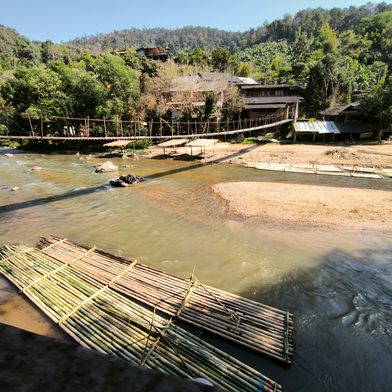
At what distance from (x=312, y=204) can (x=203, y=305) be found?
10.0 metres

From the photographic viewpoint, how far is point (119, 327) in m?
5.95

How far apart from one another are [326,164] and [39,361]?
25899mm

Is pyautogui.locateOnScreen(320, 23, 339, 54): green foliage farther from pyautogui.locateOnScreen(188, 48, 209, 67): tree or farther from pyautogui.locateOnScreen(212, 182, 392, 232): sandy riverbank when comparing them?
pyautogui.locateOnScreen(212, 182, 392, 232): sandy riverbank

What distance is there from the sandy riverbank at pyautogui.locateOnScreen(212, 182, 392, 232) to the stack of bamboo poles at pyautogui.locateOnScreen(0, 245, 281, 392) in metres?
8.07

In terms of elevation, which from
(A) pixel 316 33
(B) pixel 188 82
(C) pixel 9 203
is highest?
(A) pixel 316 33

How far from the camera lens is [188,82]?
3906cm

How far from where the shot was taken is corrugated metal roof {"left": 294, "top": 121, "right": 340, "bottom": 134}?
102ft

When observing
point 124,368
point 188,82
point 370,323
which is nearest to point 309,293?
point 370,323

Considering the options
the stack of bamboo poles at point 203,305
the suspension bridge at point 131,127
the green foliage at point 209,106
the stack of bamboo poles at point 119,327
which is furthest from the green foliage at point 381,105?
the stack of bamboo poles at point 119,327

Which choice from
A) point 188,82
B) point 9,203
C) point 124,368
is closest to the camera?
point 124,368

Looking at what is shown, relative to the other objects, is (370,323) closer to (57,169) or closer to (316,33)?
(57,169)

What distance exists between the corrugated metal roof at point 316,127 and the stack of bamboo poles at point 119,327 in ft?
95.9

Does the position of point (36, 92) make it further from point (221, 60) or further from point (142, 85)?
point (221, 60)

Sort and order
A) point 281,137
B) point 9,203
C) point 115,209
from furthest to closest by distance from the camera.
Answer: point 281,137 < point 9,203 < point 115,209
